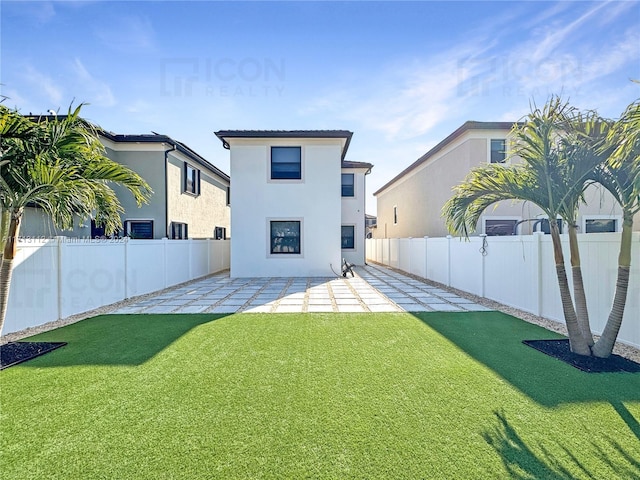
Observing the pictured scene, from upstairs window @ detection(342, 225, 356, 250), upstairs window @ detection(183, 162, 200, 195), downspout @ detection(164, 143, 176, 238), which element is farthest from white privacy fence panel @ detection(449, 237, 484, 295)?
upstairs window @ detection(183, 162, 200, 195)

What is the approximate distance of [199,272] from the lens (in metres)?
13.9

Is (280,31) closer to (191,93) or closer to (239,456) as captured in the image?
(191,93)

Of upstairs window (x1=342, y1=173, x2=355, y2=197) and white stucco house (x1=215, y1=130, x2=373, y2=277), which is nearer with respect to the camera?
white stucco house (x1=215, y1=130, x2=373, y2=277)

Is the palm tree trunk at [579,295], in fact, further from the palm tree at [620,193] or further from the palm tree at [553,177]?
the palm tree at [620,193]

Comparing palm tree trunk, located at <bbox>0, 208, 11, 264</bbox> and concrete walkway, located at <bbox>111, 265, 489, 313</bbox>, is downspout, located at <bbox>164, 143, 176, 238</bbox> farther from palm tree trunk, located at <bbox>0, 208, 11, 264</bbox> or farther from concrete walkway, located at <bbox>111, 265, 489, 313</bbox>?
palm tree trunk, located at <bbox>0, 208, 11, 264</bbox>

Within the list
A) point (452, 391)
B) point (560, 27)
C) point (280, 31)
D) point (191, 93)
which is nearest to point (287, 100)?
point (280, 31)

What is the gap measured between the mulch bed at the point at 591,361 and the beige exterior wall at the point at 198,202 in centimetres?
1428

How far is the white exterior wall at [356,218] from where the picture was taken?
756 inches

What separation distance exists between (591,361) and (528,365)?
0.89m

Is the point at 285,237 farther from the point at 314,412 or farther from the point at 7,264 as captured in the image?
the point at 314,412

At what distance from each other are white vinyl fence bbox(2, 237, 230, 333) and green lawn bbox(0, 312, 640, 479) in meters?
1.74

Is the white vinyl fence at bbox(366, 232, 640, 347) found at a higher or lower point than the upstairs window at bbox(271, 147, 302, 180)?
lower

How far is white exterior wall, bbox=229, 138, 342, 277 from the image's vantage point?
13.5 metres

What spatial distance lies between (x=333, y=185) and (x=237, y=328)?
28.6 feet
